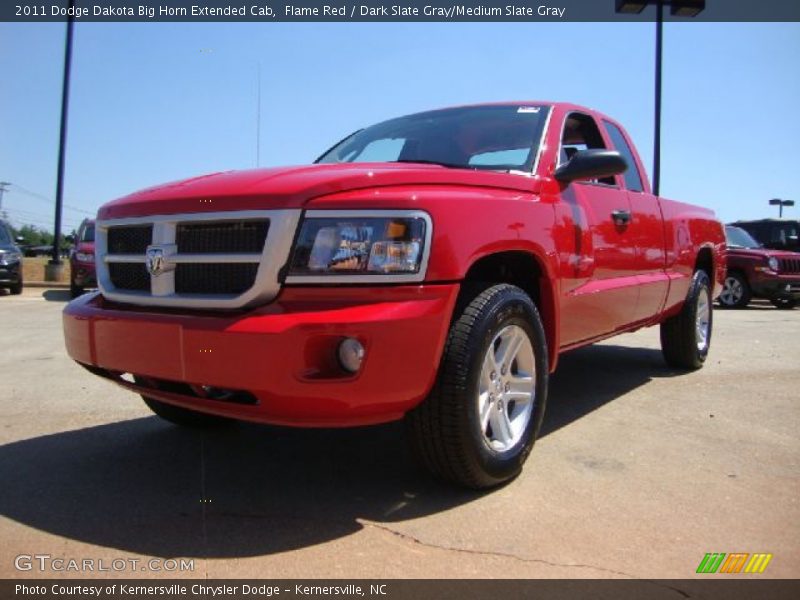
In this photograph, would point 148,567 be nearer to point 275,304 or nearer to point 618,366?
point 275,304

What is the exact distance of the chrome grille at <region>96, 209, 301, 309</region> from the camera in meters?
2.41

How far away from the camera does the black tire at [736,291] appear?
13.3m

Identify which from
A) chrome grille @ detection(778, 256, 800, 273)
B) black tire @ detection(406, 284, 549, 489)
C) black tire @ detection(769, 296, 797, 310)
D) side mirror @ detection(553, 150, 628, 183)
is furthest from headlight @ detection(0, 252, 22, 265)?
black tire @ detection(769, 296, 797, 310)

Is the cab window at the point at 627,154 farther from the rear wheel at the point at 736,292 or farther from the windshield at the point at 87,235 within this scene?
the windshield at the point at 87,235

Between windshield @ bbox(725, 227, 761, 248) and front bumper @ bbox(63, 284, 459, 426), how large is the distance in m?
A: 13.1

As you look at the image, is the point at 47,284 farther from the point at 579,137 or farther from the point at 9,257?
the point at 579,137

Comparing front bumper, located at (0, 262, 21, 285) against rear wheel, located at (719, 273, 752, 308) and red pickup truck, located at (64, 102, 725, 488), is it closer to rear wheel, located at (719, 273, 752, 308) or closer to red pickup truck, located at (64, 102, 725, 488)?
red pickup truck, located at (64, 102, 725, 488)

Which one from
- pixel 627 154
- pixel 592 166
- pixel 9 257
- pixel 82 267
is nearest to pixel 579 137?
pixel 627 154

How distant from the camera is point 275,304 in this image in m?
2.40

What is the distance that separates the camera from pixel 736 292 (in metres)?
13.4

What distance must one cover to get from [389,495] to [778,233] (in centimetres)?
1533

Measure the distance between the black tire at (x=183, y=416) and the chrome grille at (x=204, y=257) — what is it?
0.87 meters
